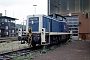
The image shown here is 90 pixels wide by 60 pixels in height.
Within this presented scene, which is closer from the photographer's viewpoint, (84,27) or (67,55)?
(67,55)

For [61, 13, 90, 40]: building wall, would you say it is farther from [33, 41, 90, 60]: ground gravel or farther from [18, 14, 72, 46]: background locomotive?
[33, 41, 90, 60]: ground gravel

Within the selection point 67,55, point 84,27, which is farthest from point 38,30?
point 84,27

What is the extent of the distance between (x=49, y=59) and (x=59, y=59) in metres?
0.52

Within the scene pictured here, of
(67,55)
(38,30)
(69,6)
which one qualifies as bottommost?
(67,55)

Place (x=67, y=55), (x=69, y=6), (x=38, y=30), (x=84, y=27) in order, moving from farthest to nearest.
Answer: (x=69, y=6) → (x=84, y=27) → (x=38, y=30) → (x=67, y=55)

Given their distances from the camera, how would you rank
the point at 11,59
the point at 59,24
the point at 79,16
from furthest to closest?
the point at 79,16 < the point at 59,24 < the point at 11,59

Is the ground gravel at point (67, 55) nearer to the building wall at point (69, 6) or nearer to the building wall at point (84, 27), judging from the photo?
the building wall at point (84, 27)

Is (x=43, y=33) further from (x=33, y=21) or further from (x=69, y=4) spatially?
(x=69, y=4)

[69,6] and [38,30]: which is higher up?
[69,6]

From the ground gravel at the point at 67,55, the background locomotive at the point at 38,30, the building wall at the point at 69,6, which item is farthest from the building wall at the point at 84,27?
the ground gravel at the point at 67,55

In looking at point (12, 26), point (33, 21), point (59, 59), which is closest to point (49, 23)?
point (33, 21)

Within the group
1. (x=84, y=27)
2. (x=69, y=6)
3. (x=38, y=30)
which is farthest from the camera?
(x=69, y=6)

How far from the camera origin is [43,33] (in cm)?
1205

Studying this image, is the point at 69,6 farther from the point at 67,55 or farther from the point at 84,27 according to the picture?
the point at 67,55
